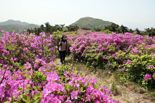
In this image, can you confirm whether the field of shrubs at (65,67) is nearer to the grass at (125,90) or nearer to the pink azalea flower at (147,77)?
the pink azalea flower at (147,77)

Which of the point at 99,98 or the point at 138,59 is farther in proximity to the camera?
the point at 138,59

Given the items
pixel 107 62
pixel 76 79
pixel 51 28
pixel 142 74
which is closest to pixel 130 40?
pixel 107 62

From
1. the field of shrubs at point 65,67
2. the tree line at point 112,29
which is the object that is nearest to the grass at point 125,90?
the field of shrubs at point 65,67

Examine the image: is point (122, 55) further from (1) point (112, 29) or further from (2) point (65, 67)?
(1) point (112, 29)

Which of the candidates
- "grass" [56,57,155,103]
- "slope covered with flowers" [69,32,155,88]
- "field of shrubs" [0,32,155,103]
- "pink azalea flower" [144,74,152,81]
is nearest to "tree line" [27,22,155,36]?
"field of shrubs" [0,32,155,103]

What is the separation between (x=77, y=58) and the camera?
2048 centimetres

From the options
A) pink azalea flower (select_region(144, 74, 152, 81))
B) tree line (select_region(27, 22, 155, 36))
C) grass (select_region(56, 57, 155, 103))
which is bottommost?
grass (select_region(56, 57, 155, 103))

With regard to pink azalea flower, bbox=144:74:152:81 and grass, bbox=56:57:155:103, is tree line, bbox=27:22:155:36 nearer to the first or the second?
grass, bbox=56:57:155:103

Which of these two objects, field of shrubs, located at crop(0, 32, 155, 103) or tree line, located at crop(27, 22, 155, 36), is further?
tree line, located at crop(27, 22, 155, 36)

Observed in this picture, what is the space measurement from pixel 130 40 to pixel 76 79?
14.1m

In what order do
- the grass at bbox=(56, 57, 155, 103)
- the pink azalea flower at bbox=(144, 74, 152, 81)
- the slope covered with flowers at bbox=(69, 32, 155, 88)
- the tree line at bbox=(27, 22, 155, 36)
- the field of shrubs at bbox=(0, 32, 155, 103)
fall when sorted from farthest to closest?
the tree line at bbox=(27, 22, 155, 36) < the slope covered with flowers at bbox=(69, 32, 155, 88) < the pink azalea flower at bbox=(144, 74, 152, 81) < the grass at bbox=(56, 57, 155, 103) < the field of shrubs at bbox=(0, 32, 155, 103)

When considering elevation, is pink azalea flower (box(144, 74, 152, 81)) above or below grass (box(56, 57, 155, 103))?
above

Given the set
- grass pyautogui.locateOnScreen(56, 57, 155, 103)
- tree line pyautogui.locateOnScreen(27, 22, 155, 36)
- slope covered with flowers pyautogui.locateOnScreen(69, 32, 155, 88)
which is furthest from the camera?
tree line pyautogui.locateOnScreen(27, 22, 155, 36)

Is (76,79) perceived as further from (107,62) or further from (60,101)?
(107,62)
